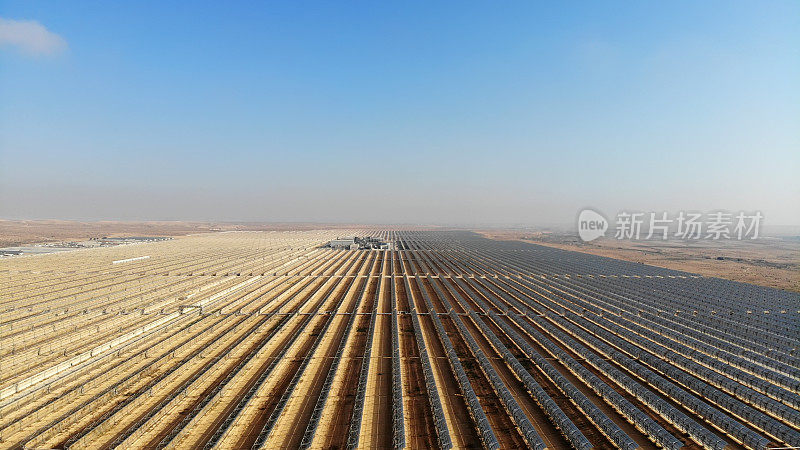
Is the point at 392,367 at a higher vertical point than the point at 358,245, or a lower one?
lower

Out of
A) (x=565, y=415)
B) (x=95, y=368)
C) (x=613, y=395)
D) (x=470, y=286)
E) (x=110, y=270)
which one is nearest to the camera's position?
(x=565, y=415)

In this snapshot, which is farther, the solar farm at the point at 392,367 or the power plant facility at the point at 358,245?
the power plant facility at the point at 358,245

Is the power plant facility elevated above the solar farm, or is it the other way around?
the power plant facility

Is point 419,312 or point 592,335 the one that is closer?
point 592,335

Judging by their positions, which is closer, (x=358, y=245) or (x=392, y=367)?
(x=392, y=367)

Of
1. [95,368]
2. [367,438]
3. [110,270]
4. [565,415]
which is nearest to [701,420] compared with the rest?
[565,415]

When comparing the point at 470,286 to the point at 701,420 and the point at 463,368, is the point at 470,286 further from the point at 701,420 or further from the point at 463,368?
the point at 701,420

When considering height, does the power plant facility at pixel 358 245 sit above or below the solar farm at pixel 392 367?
above

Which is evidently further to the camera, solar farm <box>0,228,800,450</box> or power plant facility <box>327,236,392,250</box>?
power plant facility <box>327,236,392,250</box>
